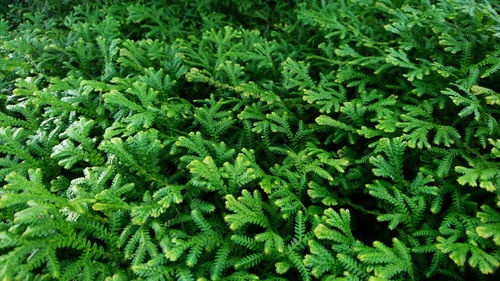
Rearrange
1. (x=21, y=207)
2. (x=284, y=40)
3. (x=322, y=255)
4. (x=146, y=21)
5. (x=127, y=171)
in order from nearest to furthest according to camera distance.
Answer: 1. (x=322, y=255)
2. (x=21, y=207)
3. (x=127, y=171)
4. (x=284, y=40)
5. (x=146, y=21)

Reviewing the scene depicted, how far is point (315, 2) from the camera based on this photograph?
4219 mm

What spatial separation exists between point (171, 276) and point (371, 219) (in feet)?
5.10

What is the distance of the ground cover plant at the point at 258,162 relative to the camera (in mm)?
2092

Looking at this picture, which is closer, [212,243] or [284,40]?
[212,243]

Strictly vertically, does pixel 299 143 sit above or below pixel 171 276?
above

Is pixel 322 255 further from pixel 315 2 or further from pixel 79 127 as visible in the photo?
pixel 315 2

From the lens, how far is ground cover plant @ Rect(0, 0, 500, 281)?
2092 mm

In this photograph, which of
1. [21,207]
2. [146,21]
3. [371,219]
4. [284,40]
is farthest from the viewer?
[146,21]

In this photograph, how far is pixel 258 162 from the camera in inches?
113

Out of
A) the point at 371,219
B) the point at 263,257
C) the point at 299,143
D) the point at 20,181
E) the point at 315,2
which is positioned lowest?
the point at 371,219

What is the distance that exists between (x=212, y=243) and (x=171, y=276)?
32cm

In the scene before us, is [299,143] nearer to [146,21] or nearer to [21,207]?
[21,207]

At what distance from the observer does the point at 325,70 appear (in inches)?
138

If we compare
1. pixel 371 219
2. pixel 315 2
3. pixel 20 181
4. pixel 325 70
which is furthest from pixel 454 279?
pixel 315 2
